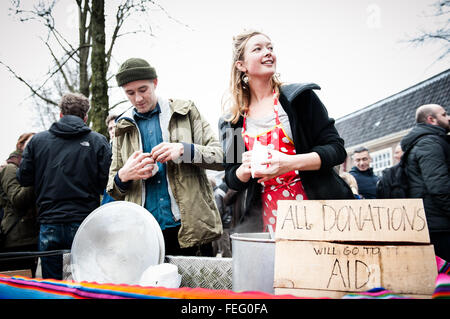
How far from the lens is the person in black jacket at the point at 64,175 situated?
2.31m

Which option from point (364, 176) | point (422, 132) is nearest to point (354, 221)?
point (422, 132)

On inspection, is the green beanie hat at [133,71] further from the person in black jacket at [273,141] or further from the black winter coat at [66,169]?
the black winter coat at [66,169]

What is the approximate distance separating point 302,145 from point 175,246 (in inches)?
34.2

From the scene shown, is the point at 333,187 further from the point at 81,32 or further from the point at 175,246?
the point at 81,32

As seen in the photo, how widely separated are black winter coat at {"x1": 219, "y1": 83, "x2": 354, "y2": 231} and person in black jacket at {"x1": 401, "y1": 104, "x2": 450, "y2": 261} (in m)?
1.47

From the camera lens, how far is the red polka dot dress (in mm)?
1405

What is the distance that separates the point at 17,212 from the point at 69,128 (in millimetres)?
1017

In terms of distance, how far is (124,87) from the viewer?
182 cm

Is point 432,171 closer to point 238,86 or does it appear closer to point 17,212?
point 238,86

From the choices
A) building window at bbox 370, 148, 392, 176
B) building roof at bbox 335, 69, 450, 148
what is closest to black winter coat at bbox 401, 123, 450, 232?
building roof at bbox 335, 69, 450, 148

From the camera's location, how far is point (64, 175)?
7.82ft

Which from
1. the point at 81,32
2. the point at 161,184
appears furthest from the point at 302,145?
the point at 81,32

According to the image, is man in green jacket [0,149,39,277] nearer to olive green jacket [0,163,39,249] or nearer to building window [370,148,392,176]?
olive green jacket [0,163,39,249]
